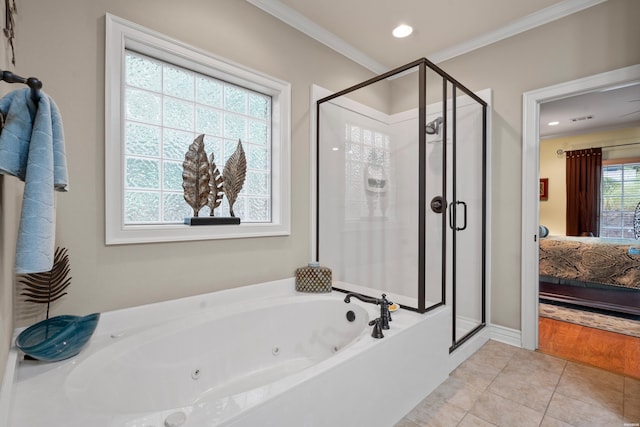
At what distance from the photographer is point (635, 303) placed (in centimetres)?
325

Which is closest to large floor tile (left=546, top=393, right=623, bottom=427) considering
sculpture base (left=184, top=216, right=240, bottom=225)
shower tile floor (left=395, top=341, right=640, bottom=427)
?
shower tile floor (left=395, top=341, right=640, bottom=427)

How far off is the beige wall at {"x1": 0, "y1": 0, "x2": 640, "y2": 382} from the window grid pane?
8.2 inches

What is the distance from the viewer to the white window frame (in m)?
1.56

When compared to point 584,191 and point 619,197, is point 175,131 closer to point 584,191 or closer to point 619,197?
point 584,191

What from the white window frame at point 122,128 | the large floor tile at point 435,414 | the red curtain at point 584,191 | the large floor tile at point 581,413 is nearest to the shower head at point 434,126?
the white window frame at point 122,128

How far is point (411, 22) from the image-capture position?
2453 mm

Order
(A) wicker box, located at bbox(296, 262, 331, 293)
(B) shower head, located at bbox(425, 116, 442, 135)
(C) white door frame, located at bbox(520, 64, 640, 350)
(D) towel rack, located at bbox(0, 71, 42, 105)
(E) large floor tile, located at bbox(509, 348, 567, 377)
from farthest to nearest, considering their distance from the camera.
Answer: (C) white door frame, located at bbox(520, 64, 640, 350)
(A) wicker box, located at bbox(296, 262, 331, 293)
(E) large floor tile, located at bbox(509, 348, 567, 377)
(B) shower head, located at bbox(425, 116, 442, 135)
(D) towel rack, located at bbox(0, 71, 42, 105)

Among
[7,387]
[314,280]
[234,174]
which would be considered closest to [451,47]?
[234,174]

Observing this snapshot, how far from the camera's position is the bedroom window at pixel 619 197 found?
5.00 meters

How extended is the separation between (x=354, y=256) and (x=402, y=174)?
0.80 meters

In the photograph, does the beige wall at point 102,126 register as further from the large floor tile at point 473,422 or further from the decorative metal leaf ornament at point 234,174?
the large floor tile at point 473,422

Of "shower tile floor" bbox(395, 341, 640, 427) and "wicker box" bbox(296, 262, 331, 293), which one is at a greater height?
"wicker box" bbox(296, 262, 331, 293)

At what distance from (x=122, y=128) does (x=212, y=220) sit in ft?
2.26

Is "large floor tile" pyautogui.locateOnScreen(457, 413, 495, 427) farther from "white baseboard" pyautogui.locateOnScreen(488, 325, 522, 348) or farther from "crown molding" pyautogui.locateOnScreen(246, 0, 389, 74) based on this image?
"crown molding" pyautogui.locateOnScreen(246, 0, 389, 74)
